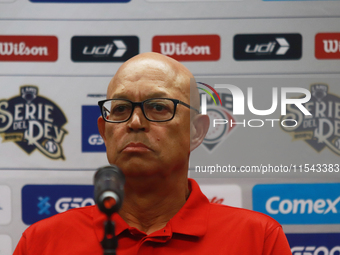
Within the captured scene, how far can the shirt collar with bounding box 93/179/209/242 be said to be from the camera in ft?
3.05

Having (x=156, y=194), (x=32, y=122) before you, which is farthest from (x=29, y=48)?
(x=156, y=194)

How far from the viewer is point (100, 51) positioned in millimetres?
1539

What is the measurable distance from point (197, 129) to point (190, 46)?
2.04 feet

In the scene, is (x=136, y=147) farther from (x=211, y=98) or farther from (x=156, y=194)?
(x=211, y=98)

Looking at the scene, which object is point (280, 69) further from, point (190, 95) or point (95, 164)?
point (95, 164)

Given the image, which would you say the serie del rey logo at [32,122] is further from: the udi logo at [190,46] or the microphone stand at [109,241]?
the microphone stand at [109,241]

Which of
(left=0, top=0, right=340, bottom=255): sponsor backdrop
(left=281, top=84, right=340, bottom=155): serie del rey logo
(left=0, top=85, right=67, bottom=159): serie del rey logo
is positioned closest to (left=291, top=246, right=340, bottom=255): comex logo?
(left=0, top=0, right=340, bottom=255): sponsor backdrop

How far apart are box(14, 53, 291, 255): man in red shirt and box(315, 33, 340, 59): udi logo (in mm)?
842

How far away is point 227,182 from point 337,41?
2.80ft

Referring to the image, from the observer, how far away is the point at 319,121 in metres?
1.52

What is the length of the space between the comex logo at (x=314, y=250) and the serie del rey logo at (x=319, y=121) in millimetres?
452

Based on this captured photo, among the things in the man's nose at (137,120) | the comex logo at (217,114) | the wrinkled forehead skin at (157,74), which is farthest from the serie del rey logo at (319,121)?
the man's nose at (137,120)

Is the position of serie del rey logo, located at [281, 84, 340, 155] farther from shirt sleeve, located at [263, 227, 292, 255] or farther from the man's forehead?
the man's forehead

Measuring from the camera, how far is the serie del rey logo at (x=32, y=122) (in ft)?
5.04
